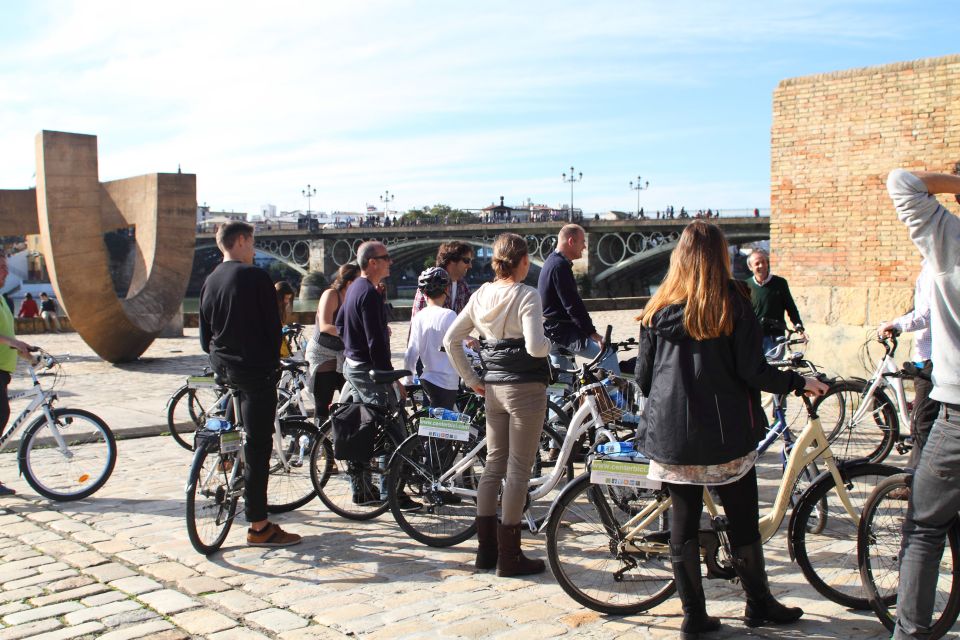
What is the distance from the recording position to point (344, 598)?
439 cm

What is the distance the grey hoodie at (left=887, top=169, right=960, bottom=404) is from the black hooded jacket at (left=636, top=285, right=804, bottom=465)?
64 centimetres

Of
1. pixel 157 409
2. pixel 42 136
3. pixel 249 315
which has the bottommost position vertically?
pixel 157 409

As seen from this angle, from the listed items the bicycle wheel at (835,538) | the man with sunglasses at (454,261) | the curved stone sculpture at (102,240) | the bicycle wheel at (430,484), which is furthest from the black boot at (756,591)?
the curved stone sculpture at (102,240)

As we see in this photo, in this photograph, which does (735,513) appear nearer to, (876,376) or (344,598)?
(344,598)

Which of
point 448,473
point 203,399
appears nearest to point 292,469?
point 448,473

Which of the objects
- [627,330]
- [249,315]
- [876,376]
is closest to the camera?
[249,315]

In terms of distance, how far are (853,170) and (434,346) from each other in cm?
720

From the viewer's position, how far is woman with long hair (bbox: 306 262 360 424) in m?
6.96

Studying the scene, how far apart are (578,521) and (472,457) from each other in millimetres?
1040

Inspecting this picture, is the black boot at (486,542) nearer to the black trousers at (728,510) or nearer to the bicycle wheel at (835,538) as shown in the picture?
the black trousers at (728,510)

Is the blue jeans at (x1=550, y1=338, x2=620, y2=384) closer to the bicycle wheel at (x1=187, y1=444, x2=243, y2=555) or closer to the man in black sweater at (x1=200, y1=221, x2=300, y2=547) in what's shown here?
the man in black sweater at (x1=200, y1=221, x2=300, y2=547)

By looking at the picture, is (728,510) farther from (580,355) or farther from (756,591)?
(580,355)

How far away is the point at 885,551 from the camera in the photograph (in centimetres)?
391

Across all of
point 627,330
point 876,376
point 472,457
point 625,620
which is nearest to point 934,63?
point 876,376
